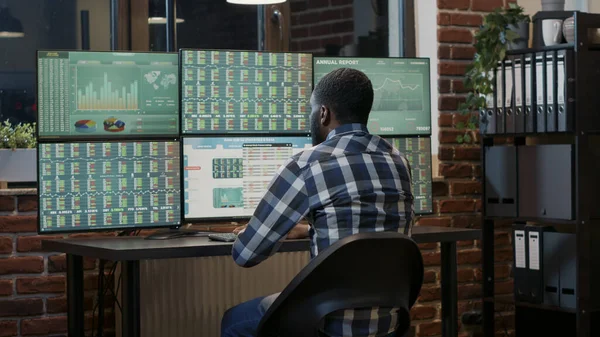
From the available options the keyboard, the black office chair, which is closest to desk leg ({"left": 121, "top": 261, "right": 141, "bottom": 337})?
the keyboard

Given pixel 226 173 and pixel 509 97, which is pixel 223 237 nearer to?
pixel 226 173

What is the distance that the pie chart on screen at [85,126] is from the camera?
336 cm

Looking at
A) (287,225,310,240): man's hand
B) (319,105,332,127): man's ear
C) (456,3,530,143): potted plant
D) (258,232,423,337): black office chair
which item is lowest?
(258,232,423,337): black office chair

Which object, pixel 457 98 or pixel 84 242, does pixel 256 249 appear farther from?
pixel 457 98

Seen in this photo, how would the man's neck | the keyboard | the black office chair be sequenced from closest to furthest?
the black office chair, the man's neck, the keyboard

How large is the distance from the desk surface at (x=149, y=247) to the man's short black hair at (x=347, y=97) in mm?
Answer: 719

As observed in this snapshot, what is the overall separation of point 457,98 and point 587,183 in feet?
2.69

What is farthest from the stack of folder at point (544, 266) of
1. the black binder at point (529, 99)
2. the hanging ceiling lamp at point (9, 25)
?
the hanging ceiling lamp at point (9, 25)

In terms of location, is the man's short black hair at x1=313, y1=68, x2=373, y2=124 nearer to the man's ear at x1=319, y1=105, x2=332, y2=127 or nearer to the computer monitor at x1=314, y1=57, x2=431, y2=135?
the man's ear at x1=319, y1=105, x2=332, y2=127

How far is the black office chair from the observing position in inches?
89.6

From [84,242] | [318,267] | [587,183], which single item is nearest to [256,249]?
[318,267]

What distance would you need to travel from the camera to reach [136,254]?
2.92 metres

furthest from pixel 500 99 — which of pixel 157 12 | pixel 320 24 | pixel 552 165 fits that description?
pixel 157 12

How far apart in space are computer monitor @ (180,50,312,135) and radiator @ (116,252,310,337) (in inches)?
22.0
